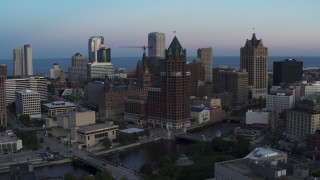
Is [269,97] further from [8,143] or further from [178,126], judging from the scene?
[8,143]

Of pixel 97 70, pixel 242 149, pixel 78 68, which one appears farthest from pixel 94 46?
pixel 242 149

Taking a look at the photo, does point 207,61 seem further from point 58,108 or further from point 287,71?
point 58,108

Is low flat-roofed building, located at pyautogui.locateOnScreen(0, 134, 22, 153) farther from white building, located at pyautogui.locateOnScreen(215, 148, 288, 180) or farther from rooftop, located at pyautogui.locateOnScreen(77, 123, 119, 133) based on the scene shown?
white building, located at pyautogui.locateOnScreen(215, 148, 288, 180)

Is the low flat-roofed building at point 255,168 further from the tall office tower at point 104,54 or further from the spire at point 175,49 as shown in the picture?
the tall office tower at point 104,54

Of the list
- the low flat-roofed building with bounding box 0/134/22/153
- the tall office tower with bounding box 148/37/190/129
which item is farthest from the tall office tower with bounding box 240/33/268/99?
the low flat-roofed building with bounding box 0/134/22/153

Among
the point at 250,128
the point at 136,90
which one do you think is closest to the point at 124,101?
the point at 136,90

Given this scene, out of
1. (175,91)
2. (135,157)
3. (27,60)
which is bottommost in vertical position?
(135,157)

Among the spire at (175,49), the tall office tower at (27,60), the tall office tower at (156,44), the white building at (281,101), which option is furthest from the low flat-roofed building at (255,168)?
the tall office tower at (156,44)
